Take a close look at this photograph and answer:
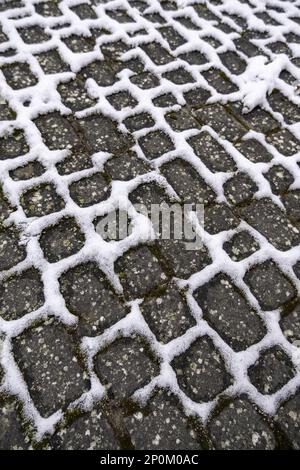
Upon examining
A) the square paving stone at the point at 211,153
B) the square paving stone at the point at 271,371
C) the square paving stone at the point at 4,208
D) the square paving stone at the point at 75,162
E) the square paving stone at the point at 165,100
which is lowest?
the square paving stone at the point at 271,371

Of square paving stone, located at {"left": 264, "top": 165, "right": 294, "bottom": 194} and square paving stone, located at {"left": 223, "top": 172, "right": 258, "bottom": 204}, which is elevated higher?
square paving stone, located at {"left": 264, "top": 165, "right": 294, "bottom": 194}

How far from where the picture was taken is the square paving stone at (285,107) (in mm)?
2762

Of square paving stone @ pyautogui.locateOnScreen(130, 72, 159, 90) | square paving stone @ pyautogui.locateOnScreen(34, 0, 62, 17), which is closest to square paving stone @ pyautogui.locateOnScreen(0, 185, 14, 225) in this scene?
square paving stone @ pyautogui.locateOnScreen(130, 72, 159, 90)

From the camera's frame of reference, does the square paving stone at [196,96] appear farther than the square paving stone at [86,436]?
Yes

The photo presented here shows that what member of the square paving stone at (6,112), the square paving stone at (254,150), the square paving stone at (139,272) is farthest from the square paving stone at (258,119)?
the square paving stone at (6,112)

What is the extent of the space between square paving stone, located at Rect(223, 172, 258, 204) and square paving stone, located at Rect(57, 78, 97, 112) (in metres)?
1.14

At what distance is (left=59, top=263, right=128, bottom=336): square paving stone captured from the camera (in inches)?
71.4

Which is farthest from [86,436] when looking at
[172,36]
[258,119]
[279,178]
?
[172,36]

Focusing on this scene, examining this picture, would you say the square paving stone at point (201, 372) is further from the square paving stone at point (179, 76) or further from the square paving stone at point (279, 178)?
the square paving stone at point (179, 76)

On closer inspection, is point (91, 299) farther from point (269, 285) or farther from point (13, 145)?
point (13, 145)

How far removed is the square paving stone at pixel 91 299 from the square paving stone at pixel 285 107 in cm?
187

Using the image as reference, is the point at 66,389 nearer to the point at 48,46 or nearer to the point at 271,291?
the point at 271,291

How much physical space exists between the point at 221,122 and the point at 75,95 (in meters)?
1.07

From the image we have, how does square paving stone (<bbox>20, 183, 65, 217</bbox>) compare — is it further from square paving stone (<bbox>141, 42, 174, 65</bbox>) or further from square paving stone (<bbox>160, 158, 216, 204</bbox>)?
square paving stone (<bbox>141, 42, 174, 65</bbox>)
